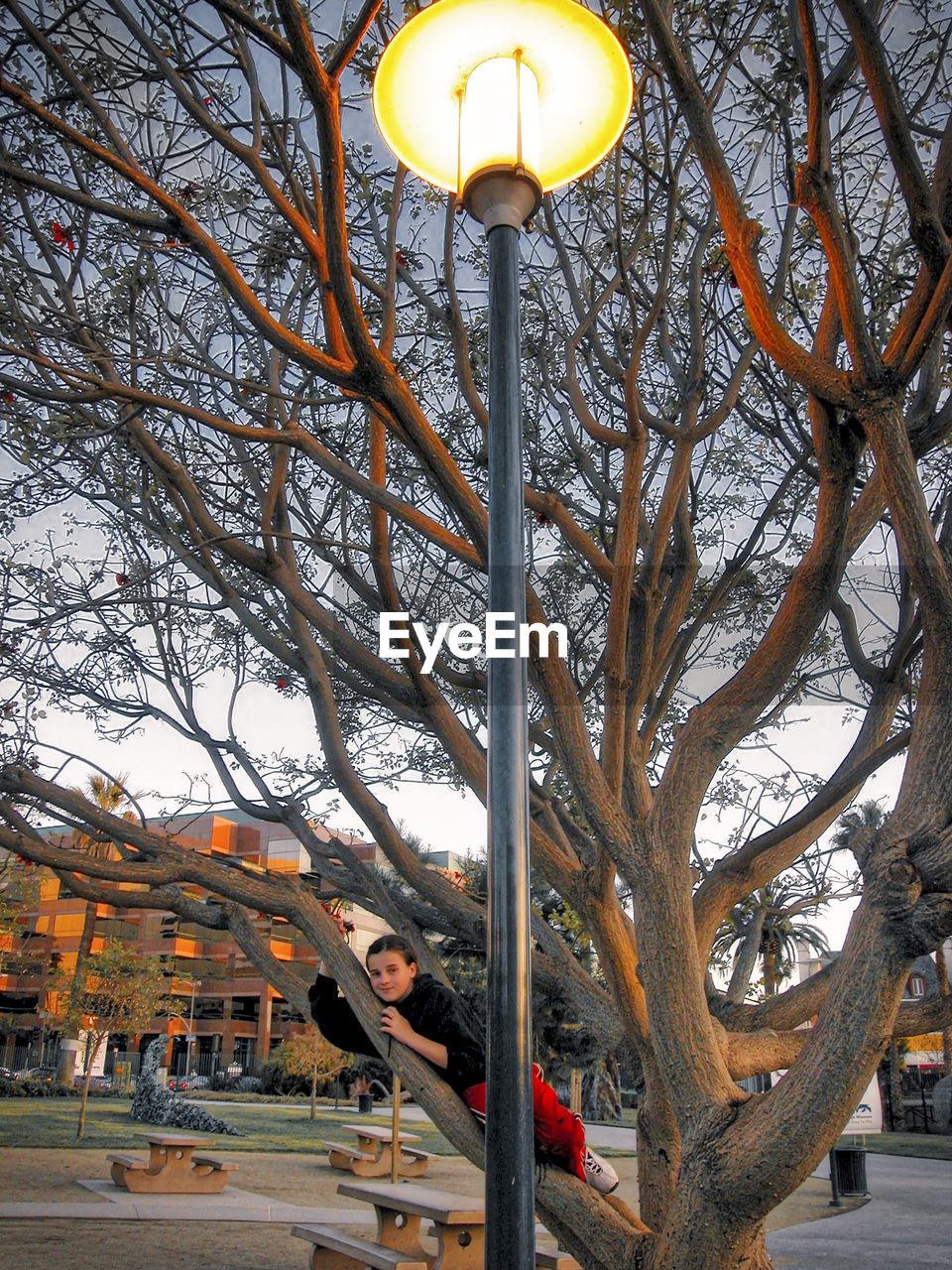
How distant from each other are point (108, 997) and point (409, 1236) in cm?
1607

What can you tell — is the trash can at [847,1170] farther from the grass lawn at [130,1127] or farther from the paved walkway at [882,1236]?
the grass lawn at [130,1127]

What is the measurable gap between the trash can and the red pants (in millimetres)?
10617

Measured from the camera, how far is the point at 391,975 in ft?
15.0

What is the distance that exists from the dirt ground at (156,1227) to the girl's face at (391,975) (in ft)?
14.3

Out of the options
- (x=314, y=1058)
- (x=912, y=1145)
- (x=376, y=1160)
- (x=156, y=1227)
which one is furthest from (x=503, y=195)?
(x=912, y=1145)

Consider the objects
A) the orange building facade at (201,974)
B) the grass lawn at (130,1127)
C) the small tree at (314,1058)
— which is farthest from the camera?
the orange building facade at (201,974)

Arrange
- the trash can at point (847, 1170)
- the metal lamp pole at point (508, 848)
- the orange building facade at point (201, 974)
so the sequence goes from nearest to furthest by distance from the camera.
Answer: the metal lamp pole at point (508, 848) → the trash can at point (847, 1170) → the orange building facade at point (201, 974)

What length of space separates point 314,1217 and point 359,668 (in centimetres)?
732

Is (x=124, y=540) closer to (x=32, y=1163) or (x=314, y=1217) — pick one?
(x=314, y=1217)

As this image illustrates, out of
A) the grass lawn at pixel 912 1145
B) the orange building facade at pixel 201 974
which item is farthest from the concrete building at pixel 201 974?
the grass lawn at pixel 912 1145

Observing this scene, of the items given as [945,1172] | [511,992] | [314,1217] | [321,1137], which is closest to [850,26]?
[511,992]

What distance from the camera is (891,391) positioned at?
12.8ft

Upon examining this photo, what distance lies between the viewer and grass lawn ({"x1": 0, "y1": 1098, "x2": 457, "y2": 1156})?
52.5 ft

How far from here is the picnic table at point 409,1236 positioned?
6.32 m
